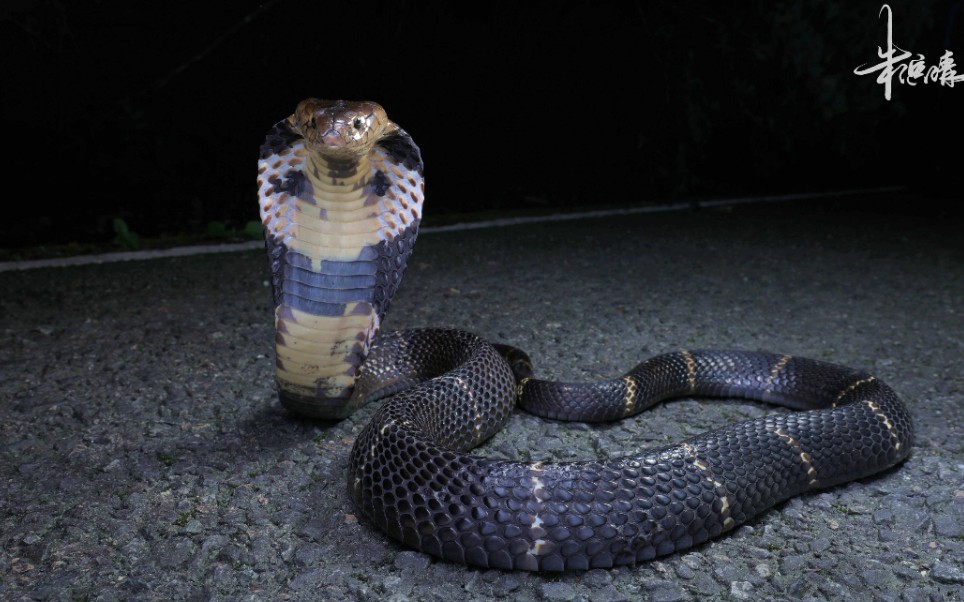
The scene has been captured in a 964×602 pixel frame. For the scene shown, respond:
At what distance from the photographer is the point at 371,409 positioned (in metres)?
2.87

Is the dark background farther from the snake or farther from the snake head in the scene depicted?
the snake head

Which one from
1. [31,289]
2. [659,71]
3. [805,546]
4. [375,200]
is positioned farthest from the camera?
[659,71]

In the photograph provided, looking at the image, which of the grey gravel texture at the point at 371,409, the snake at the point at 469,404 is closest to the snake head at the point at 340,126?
the snake at the point at 469,404

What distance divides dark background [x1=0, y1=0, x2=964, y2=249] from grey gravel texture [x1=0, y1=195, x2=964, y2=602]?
69cm

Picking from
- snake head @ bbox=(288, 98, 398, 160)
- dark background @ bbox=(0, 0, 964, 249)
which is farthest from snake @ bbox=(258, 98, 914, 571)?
dark background @ bbox=(0, 0, 964, 249)

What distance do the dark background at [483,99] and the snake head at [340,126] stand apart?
3186 millimetres

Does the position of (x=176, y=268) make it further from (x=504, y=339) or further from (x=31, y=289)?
(x=504, y=339)

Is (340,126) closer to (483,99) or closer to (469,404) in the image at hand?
(469,404)

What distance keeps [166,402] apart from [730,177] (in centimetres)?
602

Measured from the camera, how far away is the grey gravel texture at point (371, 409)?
73.0 inches

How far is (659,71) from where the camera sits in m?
6.96

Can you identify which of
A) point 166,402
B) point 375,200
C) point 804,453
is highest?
point 375,200

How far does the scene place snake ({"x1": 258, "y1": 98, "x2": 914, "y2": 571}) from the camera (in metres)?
1.87

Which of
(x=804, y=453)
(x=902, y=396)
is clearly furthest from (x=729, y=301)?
(x=804, y=453)
